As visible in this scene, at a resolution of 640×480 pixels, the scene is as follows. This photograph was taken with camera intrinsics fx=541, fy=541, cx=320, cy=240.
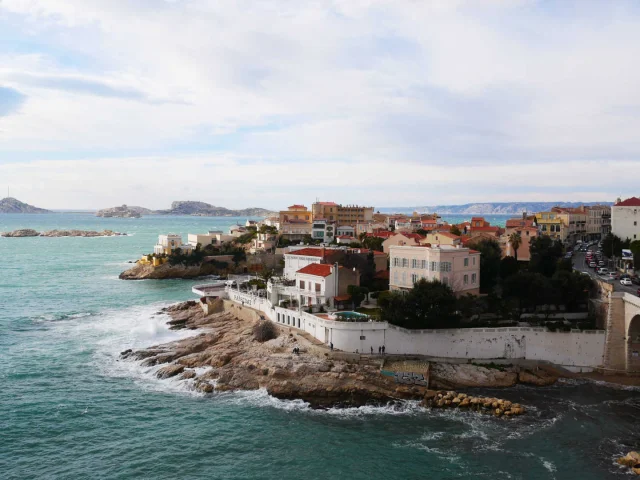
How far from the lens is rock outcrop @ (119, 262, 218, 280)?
88438mm

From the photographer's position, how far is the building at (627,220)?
2586 inches

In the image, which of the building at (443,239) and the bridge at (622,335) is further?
the building at (443,239)

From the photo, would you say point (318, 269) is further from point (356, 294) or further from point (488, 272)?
point (488, 272)

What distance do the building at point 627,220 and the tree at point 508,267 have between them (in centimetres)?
2214

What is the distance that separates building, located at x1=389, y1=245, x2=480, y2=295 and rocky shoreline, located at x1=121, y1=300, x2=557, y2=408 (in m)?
8.42

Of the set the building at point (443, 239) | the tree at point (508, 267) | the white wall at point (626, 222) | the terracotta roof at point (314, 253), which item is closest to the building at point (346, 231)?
the building at point (443, 239)

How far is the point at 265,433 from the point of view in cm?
2891

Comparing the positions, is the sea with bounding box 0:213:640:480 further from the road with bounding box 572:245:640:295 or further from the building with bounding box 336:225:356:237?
the building with bounding box 336:225:356:237

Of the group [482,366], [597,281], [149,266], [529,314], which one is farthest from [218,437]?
[149,266]

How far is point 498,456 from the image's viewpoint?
26.2 m

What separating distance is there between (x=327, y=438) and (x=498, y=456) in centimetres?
851

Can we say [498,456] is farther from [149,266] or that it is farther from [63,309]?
[149,266]

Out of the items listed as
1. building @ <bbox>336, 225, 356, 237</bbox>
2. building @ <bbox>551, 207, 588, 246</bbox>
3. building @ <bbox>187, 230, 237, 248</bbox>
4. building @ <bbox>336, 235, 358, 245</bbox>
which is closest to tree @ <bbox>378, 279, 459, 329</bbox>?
building @ <bbox>336, 235, 358, 245</bbox>

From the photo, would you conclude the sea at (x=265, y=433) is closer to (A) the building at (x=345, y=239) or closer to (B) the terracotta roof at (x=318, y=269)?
(B) the terracotta roof at (x=318, y=269)
